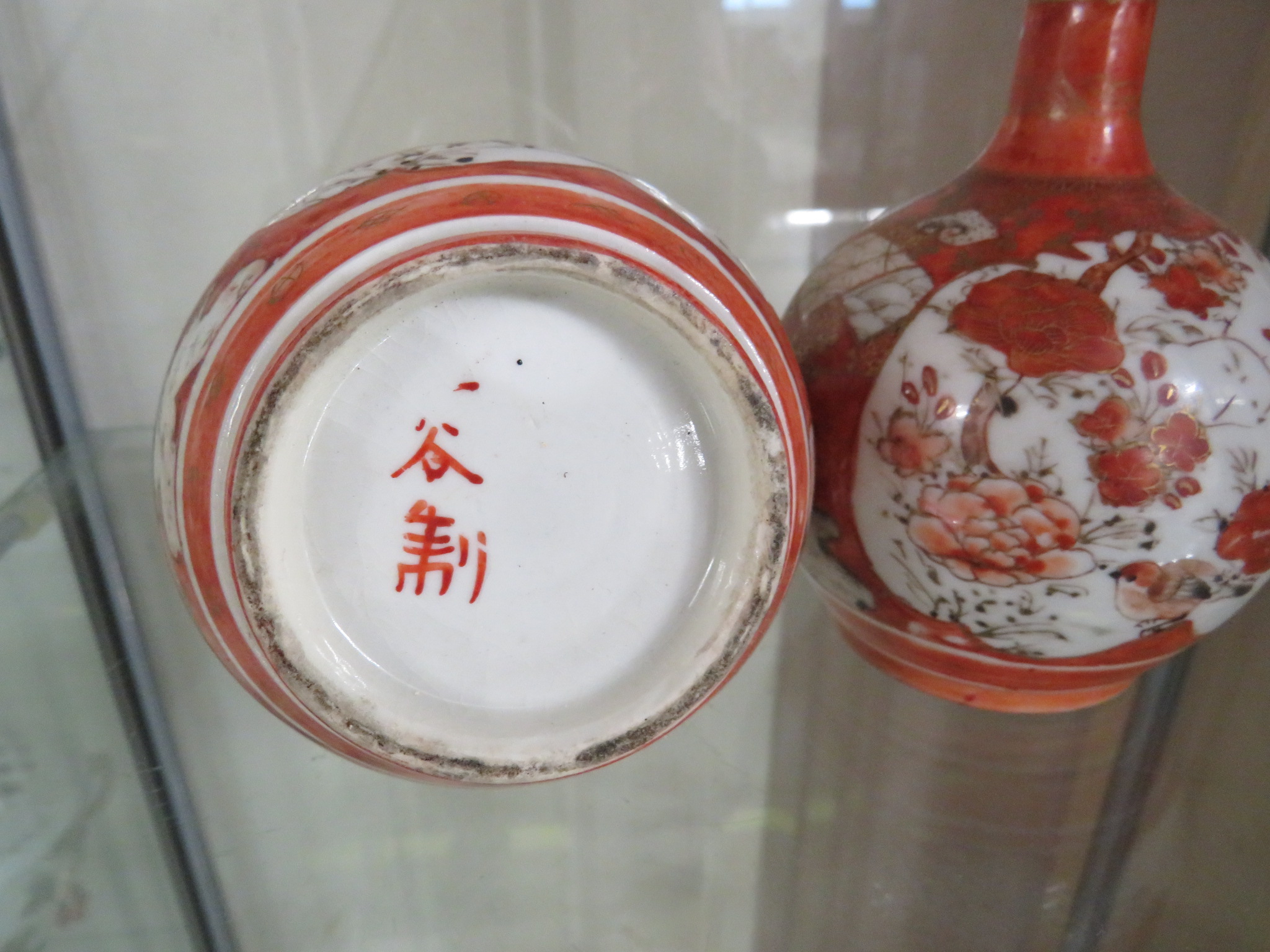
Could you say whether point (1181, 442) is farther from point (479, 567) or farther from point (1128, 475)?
point (479, 567)

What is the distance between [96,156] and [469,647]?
19.2 inches

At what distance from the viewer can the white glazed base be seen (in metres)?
0.38

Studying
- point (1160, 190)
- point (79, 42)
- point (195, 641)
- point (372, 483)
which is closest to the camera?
point (372, 483)

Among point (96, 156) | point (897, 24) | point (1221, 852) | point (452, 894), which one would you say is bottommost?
point (452, 894)

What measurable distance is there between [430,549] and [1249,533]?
39 centimetres

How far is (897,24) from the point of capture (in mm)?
698

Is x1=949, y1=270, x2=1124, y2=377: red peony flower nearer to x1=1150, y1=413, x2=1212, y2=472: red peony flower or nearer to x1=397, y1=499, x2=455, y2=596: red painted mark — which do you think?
x1=1150, y1=413, x2=1212, y2=472: red peony flower

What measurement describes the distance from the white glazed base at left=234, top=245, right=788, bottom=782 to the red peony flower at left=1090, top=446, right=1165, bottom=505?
0.15 meters

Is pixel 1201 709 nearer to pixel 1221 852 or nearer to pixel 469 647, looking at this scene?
pixel 1221 852

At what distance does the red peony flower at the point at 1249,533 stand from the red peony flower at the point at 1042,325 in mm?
101

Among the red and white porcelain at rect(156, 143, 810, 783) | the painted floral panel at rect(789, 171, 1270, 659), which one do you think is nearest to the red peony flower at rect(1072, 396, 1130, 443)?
the painted floral panel at rect(789, 171, 1270, 659)

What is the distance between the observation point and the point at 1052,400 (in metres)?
0.43

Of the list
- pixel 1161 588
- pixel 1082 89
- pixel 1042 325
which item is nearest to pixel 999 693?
pixel 1161 588

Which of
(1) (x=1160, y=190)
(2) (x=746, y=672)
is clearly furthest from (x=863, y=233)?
(2) (x=746, y=672)
